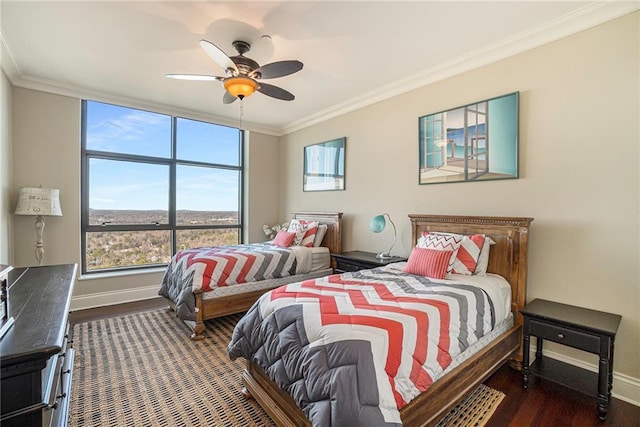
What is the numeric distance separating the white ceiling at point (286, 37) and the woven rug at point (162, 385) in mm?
2791

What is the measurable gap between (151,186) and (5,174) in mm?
1527

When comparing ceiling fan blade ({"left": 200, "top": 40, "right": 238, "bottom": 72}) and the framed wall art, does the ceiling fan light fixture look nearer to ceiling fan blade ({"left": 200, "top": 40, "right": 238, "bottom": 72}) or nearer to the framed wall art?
ceiling fan blade ({"left": 200, "top": 40, "right": 238, "bottom": 72})

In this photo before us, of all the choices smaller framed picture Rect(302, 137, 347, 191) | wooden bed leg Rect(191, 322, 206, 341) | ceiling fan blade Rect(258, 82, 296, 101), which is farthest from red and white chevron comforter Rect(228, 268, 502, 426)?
smaller framed picture Rect(302, 137, 347, 191)

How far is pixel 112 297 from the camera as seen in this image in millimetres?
3941

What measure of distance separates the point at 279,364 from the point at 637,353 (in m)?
2.48

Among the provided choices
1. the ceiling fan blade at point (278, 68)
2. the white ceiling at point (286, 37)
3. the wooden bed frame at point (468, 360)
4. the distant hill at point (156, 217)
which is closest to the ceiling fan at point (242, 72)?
the ceiling fan blade at point (278, 68)

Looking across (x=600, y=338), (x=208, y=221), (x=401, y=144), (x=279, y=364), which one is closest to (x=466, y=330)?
(x=600, y=338)

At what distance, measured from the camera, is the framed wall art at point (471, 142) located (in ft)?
8.62

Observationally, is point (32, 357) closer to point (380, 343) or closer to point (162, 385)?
point (380, 343)

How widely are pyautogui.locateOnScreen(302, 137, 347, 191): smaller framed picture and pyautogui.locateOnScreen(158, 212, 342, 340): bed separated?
22.2 inches

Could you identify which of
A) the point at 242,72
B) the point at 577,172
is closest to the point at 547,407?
the point at 577,172

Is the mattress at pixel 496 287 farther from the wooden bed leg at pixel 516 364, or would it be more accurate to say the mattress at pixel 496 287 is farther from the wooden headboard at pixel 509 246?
the wooden bed leg at pixel 516 364

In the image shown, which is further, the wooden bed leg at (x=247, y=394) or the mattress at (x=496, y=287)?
the mattress at (x=496, y=287)

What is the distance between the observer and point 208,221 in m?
4.97
